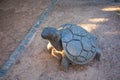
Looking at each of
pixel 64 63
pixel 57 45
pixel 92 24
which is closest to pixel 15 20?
pixel 92 24

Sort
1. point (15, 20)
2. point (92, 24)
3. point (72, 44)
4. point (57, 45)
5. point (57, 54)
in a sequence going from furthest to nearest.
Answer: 1. point (15, 20)
2. point (92, 24)
3. point (57, 54)
4. point (57, 45)
5. point (72, 44)

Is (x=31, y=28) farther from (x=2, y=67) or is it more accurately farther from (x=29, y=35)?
(x=2, y=67)

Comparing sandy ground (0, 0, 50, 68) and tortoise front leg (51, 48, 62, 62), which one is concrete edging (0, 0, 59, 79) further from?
tortoise front leg (51, 48, 62, 62)

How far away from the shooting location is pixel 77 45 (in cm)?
379

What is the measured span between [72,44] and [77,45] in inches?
3.8

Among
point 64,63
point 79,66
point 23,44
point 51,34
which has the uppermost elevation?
point 51,34

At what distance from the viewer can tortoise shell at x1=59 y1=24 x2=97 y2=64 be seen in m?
3.75

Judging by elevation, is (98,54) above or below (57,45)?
below

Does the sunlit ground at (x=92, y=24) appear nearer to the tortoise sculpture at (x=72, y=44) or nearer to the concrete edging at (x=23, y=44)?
the tortoise sculpture at (x=72, y=44)

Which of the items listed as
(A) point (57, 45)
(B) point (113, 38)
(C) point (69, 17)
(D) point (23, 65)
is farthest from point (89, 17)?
(D) point (23, 65)

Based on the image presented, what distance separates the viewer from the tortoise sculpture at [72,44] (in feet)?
12.3

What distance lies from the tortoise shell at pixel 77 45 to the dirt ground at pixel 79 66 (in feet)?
0.86

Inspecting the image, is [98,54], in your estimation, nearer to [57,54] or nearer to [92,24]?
[57,54]

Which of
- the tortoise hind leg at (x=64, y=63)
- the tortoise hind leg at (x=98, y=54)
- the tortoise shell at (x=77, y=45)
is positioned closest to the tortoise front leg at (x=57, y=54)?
the tortoise hind leg at (x=64, y=63)
